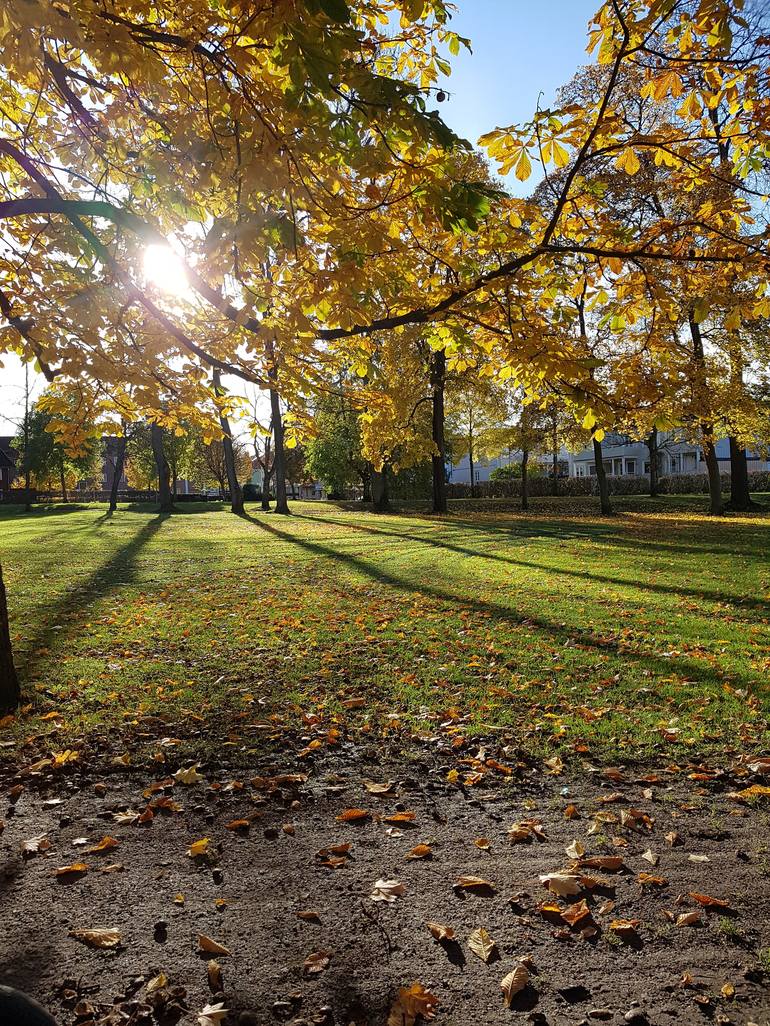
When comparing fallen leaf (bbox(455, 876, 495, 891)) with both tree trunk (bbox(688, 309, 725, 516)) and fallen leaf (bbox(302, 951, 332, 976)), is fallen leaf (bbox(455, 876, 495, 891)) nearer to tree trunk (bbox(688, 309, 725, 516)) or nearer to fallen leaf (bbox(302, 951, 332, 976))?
fallen leaf (bbox(302, 951, 332, 976))

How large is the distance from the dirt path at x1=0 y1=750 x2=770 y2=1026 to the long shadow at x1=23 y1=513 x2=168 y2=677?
327cm

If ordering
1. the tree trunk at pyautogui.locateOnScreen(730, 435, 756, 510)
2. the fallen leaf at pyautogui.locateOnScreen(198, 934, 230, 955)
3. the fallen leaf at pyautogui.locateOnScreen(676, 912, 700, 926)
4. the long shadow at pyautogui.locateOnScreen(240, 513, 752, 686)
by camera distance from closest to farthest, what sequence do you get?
the fallen leaf at pyautogui.locateOnScreen(198, 934, 230, 955)
the fallen leaf at pyautogui.locateOnScreen(676, 912, 700, 926)
the long shadow at pyautogui.locateOnScreen(240, 513, 752, 686)
the tree trunk at pyautogui.locateOnScreen(730, 435, 756, 510)

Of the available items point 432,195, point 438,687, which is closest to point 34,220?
point 432,195

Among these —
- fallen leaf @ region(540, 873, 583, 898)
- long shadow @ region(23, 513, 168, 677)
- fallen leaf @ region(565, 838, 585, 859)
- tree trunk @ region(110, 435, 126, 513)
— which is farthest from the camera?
tree trunk @ region(110, 435, 126, 513)

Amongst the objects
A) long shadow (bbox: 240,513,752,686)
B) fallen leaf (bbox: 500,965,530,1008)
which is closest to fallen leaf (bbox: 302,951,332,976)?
fallen leaf (bbox: 500,965,530,1008)

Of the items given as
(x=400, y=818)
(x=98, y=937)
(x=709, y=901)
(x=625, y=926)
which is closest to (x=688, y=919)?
(x=709, y=901)

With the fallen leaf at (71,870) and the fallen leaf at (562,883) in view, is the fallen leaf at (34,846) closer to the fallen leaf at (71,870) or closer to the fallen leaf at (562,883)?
the fallen leaf at (71,870)

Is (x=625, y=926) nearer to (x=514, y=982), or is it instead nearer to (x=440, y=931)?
(x=514, y=982)

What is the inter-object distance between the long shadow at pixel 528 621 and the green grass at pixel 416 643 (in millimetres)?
34

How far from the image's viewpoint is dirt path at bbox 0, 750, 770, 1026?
2219 millimetres

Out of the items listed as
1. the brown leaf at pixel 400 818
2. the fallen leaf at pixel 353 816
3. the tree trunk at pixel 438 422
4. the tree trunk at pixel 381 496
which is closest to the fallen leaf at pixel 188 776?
the fallen leaf at pixel 353 816

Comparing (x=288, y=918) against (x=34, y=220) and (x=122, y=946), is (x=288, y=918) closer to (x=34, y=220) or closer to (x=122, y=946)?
(x=122, y=946)

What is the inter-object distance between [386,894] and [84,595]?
28.9ft

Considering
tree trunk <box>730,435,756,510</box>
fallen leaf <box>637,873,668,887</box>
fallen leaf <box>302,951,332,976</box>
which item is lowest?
fallen leaf <box>637,873,668,887</box>
